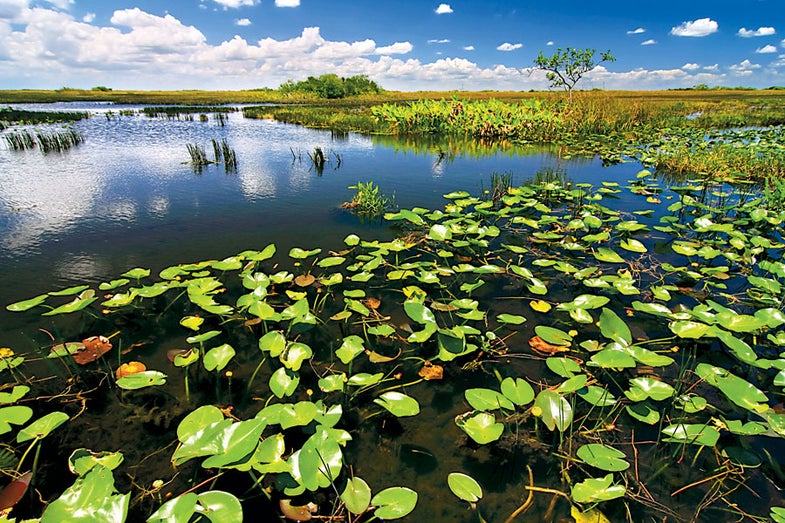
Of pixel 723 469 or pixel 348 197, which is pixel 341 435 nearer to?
pixel 723 469

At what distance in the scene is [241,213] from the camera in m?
4.44

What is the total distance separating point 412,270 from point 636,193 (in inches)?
172

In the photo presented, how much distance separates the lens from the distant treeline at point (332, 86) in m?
44.4

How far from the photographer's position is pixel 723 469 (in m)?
1.46

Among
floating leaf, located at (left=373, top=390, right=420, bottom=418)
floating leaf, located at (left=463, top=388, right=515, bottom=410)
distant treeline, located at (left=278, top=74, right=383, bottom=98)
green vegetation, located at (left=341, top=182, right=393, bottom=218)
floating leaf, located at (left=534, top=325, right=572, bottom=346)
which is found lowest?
floating leaf, located at (left=373, top=390, right=420, bottom=418)

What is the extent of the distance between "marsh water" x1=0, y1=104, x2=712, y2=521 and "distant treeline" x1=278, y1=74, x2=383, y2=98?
39337 mm

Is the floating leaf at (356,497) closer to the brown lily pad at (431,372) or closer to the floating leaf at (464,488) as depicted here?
the floating leaf at (464,488)

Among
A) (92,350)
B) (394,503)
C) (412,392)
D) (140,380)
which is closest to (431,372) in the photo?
(412,392)

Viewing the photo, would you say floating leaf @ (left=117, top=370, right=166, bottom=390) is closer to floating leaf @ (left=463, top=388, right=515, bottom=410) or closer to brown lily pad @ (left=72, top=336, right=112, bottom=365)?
brown lily pad @ (left=72, top=336, right=112, bottom=365)

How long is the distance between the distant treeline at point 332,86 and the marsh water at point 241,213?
39.3 meters

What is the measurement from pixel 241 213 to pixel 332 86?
45.5 meters

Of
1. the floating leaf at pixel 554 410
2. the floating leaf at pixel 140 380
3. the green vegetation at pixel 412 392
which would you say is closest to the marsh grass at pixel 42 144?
the green vegetation at pixel 412 392

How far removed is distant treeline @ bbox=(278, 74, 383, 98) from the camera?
4441cm

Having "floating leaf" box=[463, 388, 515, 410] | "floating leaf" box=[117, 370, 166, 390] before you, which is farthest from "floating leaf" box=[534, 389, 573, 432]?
"floating leaf" box=[117, 370, 166, 390]
